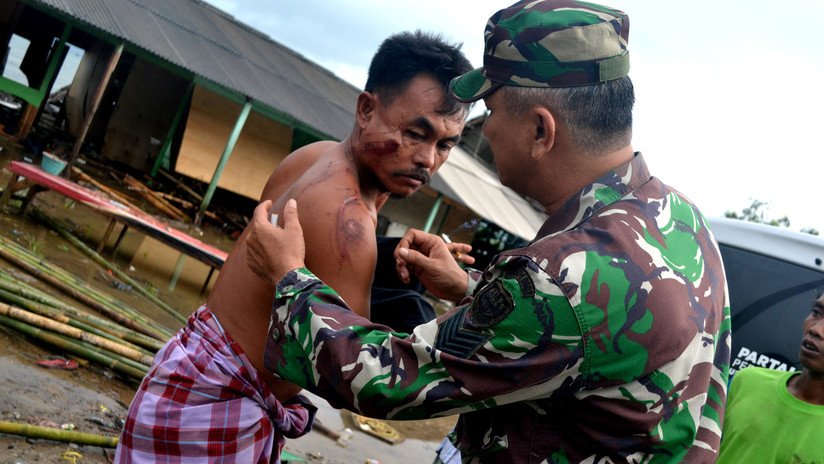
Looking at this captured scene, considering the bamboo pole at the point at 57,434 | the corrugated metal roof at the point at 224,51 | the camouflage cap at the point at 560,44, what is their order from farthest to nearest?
the corrugated metal roof at the point at 224,51, the bamboo pole at the point at 57,434, the camouflage cap at the point at 560,44

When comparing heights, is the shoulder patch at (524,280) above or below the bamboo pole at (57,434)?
above

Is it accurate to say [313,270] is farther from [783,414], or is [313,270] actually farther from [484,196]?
[484,196]

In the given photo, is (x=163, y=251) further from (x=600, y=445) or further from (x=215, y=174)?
(x=600, y=445)

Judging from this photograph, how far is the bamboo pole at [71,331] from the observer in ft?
14.9

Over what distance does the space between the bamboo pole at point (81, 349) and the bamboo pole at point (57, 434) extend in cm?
113

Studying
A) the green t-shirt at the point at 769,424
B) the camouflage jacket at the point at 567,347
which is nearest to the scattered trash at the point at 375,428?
the green t-shirt at the point at 769,424

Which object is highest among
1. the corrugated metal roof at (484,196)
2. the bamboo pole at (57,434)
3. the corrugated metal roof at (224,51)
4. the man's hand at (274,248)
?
the man's hand at (274,248)

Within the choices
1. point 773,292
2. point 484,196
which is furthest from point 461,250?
point 484,196

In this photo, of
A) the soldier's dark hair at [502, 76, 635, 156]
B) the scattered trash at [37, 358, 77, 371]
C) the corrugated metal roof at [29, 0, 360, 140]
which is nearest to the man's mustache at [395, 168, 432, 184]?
the soldier's dark hair at [502, 76, 635, 156]

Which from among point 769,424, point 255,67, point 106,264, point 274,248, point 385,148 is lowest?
point 106,264

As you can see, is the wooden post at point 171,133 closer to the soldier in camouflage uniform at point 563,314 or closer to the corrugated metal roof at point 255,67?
the corrugated metal roof at point 255,67

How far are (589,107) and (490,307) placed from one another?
1.68 ft

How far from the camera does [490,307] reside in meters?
1.35

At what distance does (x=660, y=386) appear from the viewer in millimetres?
1375
